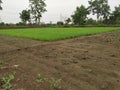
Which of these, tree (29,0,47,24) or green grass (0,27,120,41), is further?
tree (29,0,47,24)

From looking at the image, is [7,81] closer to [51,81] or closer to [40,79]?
[40,79]

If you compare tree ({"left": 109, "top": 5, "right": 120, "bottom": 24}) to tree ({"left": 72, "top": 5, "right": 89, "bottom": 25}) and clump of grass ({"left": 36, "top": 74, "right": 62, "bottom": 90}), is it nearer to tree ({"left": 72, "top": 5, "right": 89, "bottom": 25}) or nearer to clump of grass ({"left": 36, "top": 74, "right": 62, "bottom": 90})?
tree ({"left": 72, "top": 5, "right": 89, "bottom": 25})

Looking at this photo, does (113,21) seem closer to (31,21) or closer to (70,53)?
(31,21)

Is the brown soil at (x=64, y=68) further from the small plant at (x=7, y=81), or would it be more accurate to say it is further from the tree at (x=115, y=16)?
the tree at (x=115, y=16)

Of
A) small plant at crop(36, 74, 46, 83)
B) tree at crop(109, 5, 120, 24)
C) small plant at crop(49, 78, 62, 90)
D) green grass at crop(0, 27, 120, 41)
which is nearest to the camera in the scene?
small plant at crop(49, 78, 62, 90)

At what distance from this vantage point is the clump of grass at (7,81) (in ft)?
14.7

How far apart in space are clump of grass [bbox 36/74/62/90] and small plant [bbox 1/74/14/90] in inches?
23.8

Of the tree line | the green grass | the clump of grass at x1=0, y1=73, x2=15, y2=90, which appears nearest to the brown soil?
the clump of grass at x1=0, y1=73, x2=15, y2=90

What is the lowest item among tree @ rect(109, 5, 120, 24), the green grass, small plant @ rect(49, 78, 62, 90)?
small plant @ rect(49, 78, 62, 90)

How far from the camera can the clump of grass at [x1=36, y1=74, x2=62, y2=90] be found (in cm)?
468

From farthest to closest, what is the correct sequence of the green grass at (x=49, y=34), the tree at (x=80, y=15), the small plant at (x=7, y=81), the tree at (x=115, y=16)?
the tree at (x=115, y=16), the tree at (x=80, y=15), the green grass at (x=49, y=34), the small plant at (x=7, y=81)

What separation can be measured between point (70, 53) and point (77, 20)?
118ft

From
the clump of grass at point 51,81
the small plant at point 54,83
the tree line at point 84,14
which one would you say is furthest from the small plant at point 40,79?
the tree line at point 84,14

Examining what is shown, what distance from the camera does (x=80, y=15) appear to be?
4294 centimetres
